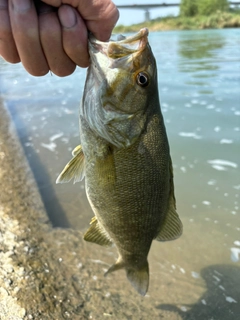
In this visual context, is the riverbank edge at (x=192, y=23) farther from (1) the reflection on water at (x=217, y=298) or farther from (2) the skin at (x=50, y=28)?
(2) the skin at (x=50, y=28)

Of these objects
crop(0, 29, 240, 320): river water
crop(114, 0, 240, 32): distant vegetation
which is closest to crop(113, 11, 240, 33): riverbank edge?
crop(114, 0, 240, 32): distant vegetation

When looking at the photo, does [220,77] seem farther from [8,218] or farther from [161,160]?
[161,160]

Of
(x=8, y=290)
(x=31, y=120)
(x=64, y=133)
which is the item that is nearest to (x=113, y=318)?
(x=8, y=290)

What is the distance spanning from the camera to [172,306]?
347cm

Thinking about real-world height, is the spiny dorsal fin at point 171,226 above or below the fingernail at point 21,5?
below

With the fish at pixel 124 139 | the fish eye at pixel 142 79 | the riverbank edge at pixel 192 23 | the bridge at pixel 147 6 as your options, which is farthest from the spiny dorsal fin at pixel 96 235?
the bridge at pixel 147 6

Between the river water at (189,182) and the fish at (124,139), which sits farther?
the river water at (189,182)

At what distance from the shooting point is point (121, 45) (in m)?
1.83

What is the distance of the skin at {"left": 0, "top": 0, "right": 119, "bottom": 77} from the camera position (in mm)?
1650

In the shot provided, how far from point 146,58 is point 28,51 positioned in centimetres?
59

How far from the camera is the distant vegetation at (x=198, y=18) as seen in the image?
62.2m

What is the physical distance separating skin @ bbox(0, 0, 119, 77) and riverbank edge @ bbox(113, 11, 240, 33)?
63.8 meters

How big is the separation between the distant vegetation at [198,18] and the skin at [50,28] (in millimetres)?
64138

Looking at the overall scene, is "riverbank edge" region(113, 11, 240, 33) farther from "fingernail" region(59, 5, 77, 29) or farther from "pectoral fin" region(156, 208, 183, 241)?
"fingernail" region(59, 5, 77, 29)
